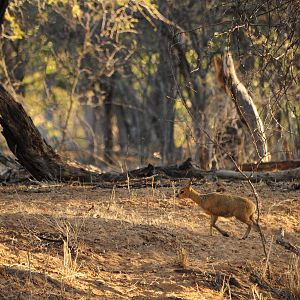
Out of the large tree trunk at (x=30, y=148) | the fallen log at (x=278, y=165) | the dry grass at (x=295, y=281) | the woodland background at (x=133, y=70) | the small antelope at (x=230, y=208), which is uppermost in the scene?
the woodland background at (x=133, y=70)

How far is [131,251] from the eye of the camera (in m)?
9.20

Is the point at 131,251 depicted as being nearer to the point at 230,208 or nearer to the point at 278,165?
the point at 230,208

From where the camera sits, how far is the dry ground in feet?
25.9

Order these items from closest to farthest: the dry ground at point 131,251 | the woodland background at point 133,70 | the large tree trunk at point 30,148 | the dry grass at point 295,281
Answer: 1. the dry ground at point 131,251
2. the dry grass at point 295,281
3. the large tree trunk at point 30,148
4. the woodland background at point 133,70

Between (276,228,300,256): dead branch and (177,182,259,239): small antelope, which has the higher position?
(177,182,259,239): small antelope

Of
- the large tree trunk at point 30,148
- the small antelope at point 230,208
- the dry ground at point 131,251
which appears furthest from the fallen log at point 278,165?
the small antelope at point 230,208

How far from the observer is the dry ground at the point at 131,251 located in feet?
25.9

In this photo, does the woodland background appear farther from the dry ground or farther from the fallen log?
the dry ground

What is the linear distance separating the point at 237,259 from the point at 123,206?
276 cm

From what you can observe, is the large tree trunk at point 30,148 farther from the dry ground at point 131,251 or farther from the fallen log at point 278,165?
the fallen log at point 278,165

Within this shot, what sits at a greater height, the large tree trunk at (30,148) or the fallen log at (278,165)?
the large tree trunk at (30,148)

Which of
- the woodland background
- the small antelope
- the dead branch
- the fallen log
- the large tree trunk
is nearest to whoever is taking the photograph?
the dead branch

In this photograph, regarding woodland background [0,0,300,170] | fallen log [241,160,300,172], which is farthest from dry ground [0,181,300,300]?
woodland background [0,0,300,170]

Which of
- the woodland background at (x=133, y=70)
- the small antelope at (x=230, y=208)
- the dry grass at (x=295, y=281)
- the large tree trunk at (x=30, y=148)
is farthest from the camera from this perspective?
the woodland background at (x=133, y=70)
